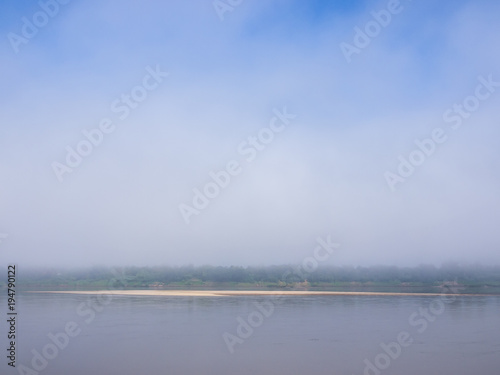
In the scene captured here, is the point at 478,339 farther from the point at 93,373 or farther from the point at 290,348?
the point at 93,373

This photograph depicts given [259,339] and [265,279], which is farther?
[265,279]

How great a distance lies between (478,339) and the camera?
14.8 m

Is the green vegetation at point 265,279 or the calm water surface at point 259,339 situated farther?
the green vegetation at point 265,279

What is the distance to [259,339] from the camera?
14297 millimetres

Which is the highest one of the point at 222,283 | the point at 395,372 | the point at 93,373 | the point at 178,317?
the point at 222,283

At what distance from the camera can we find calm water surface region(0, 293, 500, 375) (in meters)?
11.3

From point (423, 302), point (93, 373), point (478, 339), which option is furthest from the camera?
point (423, 302)

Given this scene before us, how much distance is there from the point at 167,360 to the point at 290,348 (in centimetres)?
328

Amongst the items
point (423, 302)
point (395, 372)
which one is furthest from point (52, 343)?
point (423, 302)

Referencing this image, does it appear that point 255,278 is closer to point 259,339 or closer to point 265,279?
point 265,279

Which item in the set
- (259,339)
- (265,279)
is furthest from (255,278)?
(259,339)

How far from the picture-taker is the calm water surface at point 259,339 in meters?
11.3

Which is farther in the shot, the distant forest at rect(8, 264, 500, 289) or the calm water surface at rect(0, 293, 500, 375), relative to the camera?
the distant forest at rect(8, 264, 500, 289)

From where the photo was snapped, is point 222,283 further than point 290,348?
Yes
